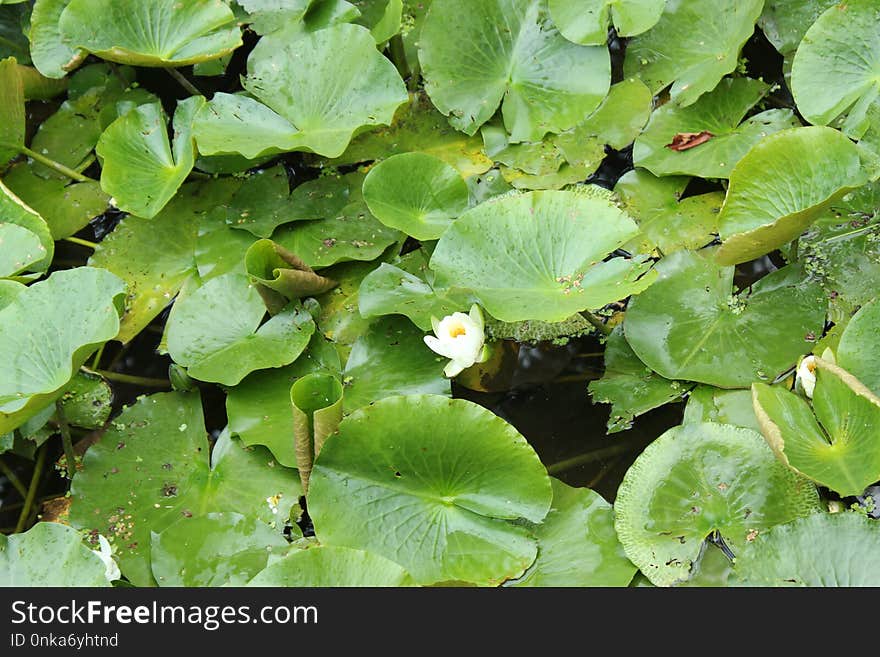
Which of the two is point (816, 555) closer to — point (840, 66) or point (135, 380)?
point (840, 66)

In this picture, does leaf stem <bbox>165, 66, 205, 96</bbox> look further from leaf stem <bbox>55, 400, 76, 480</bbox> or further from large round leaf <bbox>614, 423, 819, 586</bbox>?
large round leaf <bbox>614, 423, 819, 586</bbox>

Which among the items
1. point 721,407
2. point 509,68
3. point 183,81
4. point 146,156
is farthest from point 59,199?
point 721,407

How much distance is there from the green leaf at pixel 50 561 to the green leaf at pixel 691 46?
203 cm

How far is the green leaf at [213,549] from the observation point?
2.02 meters

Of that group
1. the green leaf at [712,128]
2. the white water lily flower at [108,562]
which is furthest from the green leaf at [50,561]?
the green leaf at [712,128]

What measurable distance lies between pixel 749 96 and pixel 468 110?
85 cm

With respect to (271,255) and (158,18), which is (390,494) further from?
(158,18)

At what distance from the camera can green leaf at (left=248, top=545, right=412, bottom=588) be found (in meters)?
1.79

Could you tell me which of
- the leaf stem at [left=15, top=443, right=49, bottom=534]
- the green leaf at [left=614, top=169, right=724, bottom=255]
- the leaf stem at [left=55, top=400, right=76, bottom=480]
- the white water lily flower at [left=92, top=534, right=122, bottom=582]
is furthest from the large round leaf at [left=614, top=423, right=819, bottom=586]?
the leaf stem at [left=15, top=443, right=49, bottom=534]

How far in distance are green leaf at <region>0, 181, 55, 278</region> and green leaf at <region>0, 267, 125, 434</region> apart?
24 centimetres

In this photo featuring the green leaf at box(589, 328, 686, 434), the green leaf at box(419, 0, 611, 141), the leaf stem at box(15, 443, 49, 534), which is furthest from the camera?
the green leaf at box(419, 0, 611, 141)

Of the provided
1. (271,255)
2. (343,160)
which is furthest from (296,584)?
(343,160)

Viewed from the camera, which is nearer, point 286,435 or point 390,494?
point 390,494

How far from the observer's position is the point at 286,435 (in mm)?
2227
